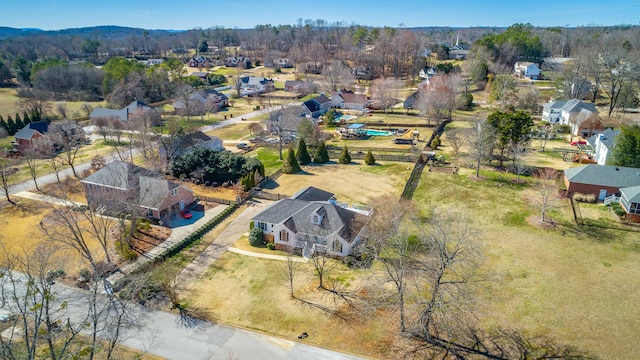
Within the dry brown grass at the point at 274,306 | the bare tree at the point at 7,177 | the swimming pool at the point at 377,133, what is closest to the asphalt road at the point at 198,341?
the dry brown grass at the point at 274,306

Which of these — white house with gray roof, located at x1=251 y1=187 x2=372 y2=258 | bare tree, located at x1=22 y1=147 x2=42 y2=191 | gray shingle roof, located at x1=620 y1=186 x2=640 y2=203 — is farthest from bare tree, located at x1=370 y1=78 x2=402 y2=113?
bare tree, located at x1=22 y1=147 x2=42 y2=191

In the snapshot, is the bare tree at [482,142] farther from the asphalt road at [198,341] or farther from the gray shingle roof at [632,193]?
the asphalt road at [198,341]

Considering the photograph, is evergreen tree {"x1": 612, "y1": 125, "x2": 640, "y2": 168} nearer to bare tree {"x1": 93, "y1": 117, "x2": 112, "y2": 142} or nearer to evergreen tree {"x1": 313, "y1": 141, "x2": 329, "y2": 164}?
evergreen tree {"x1": 313, "y1": 141, "x2": 329, "y2": 164}

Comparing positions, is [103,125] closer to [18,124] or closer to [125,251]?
[18,124]

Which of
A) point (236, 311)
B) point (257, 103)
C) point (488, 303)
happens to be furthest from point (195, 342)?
point (257, 103)

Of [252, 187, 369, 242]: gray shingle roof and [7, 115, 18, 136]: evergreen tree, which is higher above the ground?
[7, 115, 18, 136]: evergreen tree

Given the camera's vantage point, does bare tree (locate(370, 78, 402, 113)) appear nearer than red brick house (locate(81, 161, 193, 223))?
No
